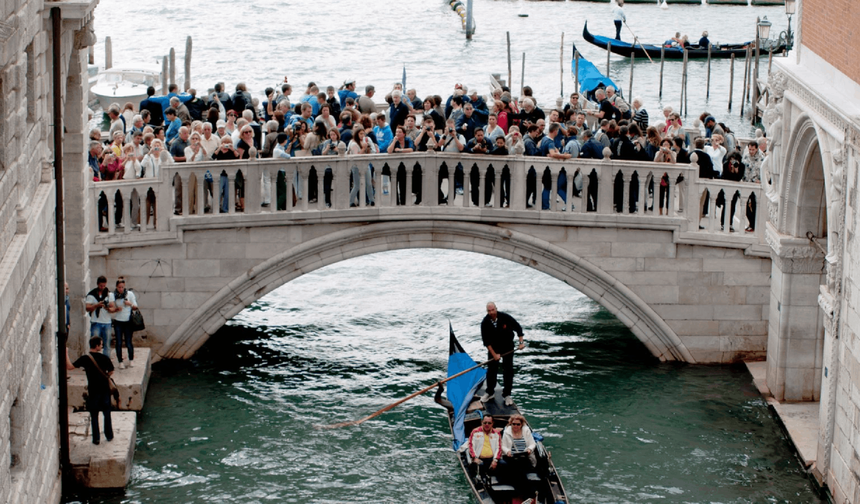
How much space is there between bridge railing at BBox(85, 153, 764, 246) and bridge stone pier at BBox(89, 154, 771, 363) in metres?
0.02

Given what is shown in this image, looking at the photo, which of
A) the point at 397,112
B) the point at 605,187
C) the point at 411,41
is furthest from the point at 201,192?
the point at 411,41

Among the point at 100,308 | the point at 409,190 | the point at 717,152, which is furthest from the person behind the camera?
the point at 717,152

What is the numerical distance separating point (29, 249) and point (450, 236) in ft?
23.1

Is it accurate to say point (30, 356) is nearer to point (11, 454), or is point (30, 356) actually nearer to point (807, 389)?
point (11, 454)

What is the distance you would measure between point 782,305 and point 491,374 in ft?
10.8

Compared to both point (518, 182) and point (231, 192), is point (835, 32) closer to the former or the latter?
point (518, 182)

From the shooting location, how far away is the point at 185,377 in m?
18.0

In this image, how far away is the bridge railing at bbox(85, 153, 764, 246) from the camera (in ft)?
57.6

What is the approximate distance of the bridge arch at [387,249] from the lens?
58.9 ft

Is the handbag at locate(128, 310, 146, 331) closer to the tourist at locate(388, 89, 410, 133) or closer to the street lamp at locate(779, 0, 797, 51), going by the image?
the tourist at locate(388, 89, 410, 133)

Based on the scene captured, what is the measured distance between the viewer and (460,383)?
54.9ft

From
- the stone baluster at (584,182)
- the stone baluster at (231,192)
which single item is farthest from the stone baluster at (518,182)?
the stone baluster at (231,192)

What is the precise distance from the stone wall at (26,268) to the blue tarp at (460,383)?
418 cm

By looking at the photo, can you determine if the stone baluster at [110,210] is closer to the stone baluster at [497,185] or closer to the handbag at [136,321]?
the handbag at [136,321]
